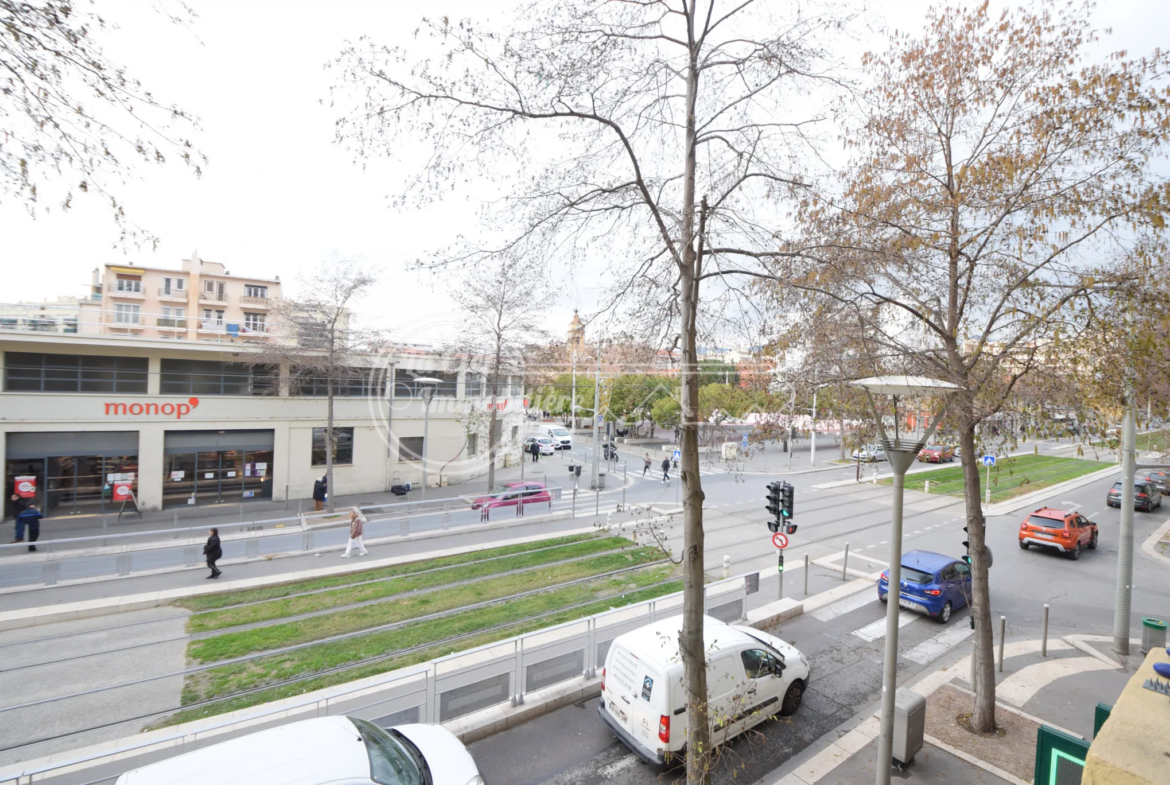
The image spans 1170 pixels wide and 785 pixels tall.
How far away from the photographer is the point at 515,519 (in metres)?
19.8

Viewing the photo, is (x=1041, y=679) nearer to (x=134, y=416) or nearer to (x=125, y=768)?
(x=125, y=768)

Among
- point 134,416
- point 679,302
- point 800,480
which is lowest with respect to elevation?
point 800,480

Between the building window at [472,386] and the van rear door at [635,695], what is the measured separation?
24270mm

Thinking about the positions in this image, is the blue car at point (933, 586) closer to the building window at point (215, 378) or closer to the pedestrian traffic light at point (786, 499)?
the pedestrian traffic light at point (786, 499)

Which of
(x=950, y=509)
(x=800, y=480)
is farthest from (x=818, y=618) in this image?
(x=800, y=480)

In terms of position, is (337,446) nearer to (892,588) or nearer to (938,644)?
(938,644)

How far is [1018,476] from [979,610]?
33564mm

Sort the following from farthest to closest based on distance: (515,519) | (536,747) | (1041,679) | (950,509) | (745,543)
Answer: (950,509) → (515,519) → (745,543) → (1041,679) → (536,747)

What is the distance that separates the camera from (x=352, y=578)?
13680mm

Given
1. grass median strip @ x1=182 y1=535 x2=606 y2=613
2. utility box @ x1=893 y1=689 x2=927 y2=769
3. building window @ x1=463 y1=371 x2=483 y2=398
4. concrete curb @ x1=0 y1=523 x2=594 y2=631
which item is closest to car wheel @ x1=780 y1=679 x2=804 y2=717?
utility box @ x1=893 y1=689 x2=927 y2=769

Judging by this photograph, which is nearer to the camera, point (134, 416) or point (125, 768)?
point (125, 768)

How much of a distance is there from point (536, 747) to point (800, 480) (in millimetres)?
28748

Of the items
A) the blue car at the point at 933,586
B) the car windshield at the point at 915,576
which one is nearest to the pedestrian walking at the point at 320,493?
the blue car at the point at 933,586

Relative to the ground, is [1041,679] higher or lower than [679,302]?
lower
